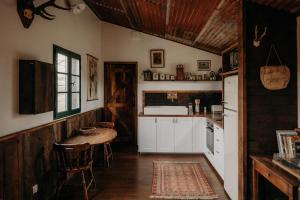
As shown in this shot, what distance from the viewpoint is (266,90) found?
2.62 m

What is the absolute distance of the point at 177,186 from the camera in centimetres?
A: 369

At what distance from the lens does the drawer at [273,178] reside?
6.27ft

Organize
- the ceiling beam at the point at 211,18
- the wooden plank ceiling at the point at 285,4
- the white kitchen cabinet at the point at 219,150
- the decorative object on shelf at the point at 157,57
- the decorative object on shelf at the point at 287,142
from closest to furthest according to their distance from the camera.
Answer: the decorative object on shelf at the point at 287,142 → the wooden plank ceiling at the point at 285,4 → the ceiling beam at the point at 211,18 → the white kitchen cabinet at the point at 219,150 → the decorative object on shelf at the point at 157,57

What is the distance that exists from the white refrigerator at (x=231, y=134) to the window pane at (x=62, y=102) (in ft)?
8.11

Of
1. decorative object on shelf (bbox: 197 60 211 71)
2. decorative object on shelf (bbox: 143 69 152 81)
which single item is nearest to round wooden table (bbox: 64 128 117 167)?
decorative object on shelf (bbox: 143 69 152 81)

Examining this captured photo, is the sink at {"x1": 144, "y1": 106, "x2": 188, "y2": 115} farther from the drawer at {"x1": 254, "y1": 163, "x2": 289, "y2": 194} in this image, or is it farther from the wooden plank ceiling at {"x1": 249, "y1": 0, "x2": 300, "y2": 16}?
the wooden plank ceiling at {"x1": 249, "y1": 0, "x2": 300, "y2": 16}

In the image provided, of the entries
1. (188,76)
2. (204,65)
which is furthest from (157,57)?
(204,65)

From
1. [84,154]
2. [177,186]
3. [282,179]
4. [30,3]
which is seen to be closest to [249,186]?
[282,179]

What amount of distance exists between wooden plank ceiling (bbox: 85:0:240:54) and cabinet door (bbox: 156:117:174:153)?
1.94m

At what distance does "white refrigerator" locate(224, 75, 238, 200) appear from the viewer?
2980mm

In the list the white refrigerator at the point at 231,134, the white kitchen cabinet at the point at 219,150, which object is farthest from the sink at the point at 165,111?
the white refrigerator at the point at 231,134

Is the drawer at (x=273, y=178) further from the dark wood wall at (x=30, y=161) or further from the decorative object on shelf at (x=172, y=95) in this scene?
the decorative object on shelf at (x=172, y=95)

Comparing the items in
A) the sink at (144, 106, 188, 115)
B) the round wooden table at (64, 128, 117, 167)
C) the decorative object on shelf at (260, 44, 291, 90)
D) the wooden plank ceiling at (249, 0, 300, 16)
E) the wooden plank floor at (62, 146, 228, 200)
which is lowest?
the wooden plank floor at (62, 146, 228, 200)

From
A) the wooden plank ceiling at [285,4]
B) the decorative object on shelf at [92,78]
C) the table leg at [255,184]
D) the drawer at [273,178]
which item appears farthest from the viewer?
the decorative object on shelf at [92,78]
